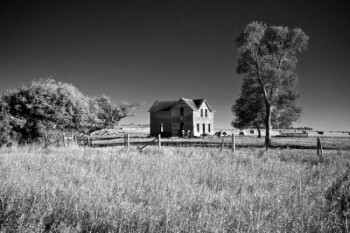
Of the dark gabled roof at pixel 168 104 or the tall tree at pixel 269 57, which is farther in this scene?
the dark gabled roof at pixel 168 104

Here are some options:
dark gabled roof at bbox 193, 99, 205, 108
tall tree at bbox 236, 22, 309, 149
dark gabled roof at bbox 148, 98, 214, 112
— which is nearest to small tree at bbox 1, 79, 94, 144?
tall tree at bbox 236, 22, 309, 149

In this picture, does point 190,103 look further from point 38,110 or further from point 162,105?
point 38,110

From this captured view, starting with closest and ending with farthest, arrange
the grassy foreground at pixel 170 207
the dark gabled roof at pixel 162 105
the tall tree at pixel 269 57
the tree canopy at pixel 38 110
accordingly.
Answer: the grassy foreground at pixel 170 207, the tree canopy at pixel 38 110, the tall tree at pixel 269 57, the dark gabled roof at pixel 162 105

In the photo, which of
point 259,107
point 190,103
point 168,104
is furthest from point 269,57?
point 168,104

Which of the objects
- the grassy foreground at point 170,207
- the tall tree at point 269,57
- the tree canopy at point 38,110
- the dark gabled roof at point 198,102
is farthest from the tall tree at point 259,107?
the grassy foreground at point 170,207

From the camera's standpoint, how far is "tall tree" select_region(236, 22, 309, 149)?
26.1m

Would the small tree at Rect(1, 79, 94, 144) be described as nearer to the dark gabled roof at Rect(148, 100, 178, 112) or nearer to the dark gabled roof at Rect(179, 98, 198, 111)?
the dark gabled roof at Rect(179, 98, 198, 111)

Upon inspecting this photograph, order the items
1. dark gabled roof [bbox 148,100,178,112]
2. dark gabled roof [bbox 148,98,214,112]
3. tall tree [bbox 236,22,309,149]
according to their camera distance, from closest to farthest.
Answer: tall tree [bbox 236,22,309,149], dark gabled roof [bbox 148,98,214,112], dark gabled roof [bbox 148,100,178,112]

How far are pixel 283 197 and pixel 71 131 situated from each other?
18.7 m

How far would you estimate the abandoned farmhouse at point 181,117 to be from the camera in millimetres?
46562

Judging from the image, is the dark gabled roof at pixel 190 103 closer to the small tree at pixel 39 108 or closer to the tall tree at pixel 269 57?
the tall tree at pixel 269 57

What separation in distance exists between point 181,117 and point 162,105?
563 cm

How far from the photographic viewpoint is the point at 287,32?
2652cm

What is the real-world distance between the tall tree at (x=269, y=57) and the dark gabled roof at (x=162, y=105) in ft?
76.6
